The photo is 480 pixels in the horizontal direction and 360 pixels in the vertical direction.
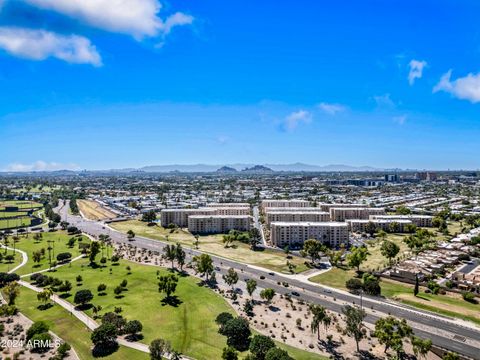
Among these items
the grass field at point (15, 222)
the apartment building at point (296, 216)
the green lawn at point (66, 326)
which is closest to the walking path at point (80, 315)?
the green lawn at point (66, 326)

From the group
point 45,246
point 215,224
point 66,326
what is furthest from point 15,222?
point 66,326

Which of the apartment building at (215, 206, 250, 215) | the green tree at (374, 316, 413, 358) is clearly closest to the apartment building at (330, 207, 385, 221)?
the apartment building at (215, 206, 250, 215)

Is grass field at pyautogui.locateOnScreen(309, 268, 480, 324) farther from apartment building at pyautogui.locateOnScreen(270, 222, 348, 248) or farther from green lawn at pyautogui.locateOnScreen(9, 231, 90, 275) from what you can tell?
green lawn at pyautogui.locateOnScreen(9, 231, 90, 275)

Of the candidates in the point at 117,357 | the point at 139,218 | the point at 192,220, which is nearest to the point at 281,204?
the point at 192,220

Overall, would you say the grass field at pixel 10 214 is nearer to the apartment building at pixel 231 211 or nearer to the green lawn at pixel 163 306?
the apartment building at pixel 231 211

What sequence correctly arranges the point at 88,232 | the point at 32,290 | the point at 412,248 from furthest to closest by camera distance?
the point at 88,232
the point at 412,248
the point at 32,290

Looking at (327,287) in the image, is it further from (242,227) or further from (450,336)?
(242,227)
